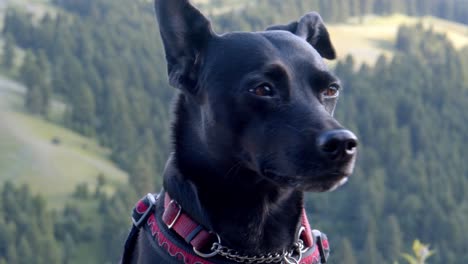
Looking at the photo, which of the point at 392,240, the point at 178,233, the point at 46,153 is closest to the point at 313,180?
the point at 178,233

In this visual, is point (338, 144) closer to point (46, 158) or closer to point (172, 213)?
point (172, 213)

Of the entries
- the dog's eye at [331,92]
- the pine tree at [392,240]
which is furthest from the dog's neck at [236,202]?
the pine tree at [392,240]

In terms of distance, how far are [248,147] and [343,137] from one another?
Answer: 595mm

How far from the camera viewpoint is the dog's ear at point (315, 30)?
5105 mm

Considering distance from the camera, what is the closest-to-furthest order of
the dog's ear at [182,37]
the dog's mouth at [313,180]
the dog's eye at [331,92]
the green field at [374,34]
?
the dog's mouth at [313,180] < the dog's eye at [331,92] < the dog's ear at [182,37] < the green field at [374,34]

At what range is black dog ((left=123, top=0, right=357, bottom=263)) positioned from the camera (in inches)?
166

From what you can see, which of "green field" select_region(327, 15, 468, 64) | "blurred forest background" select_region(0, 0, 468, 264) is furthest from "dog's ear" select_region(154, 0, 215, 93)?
"green field" select_region(327, 15, 468, 64)

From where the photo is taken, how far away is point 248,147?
430 cm

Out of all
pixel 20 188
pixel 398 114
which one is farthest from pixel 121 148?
pixel 398 114

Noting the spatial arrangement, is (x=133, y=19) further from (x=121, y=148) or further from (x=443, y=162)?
(x=443, y=162)

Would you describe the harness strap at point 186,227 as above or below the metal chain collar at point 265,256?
above

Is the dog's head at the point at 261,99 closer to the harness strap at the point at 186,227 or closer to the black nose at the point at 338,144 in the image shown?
the black nose at the point at 338,144

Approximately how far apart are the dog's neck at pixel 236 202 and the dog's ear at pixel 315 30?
3.48 feet

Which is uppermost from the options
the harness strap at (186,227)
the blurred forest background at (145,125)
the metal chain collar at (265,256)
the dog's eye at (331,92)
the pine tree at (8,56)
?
the dog's eye at (331,92)
